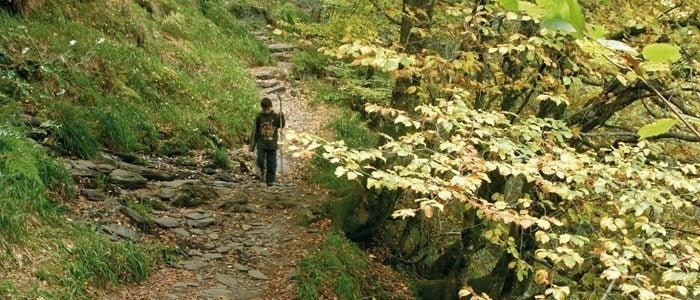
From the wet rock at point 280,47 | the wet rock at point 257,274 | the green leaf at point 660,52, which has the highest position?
the green leaf at point 660,52

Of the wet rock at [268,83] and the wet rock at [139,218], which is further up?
the wet rock at [139,218]

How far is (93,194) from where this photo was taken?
785cm

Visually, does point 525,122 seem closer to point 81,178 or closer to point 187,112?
point 81,178

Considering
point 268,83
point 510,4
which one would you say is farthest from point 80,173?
point 268,83

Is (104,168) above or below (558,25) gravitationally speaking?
below

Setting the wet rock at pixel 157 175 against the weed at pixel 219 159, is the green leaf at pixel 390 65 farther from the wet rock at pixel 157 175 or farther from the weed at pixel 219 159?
the weed at pixel 219 159

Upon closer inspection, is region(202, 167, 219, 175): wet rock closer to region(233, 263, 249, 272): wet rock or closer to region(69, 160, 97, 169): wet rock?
region(69, 160, 97, 169): wet rock

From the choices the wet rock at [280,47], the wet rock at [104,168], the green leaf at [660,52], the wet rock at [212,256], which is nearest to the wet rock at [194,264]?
the wet rock at [212,256]

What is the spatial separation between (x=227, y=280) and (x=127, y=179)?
2590 millimetres

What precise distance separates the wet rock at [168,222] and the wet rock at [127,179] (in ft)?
3.02

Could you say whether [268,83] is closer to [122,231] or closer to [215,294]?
[122,231]

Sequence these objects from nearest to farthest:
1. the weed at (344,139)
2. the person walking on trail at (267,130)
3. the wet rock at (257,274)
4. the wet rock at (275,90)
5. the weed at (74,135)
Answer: the wet rock at (257,274) → the weed at (74,135) → the person walking on trail at (267,130) → the weed at (344,139) → the wet rock at (275,90)

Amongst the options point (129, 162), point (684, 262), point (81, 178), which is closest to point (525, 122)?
point (684, 262)

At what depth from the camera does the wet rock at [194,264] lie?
24.0ft
